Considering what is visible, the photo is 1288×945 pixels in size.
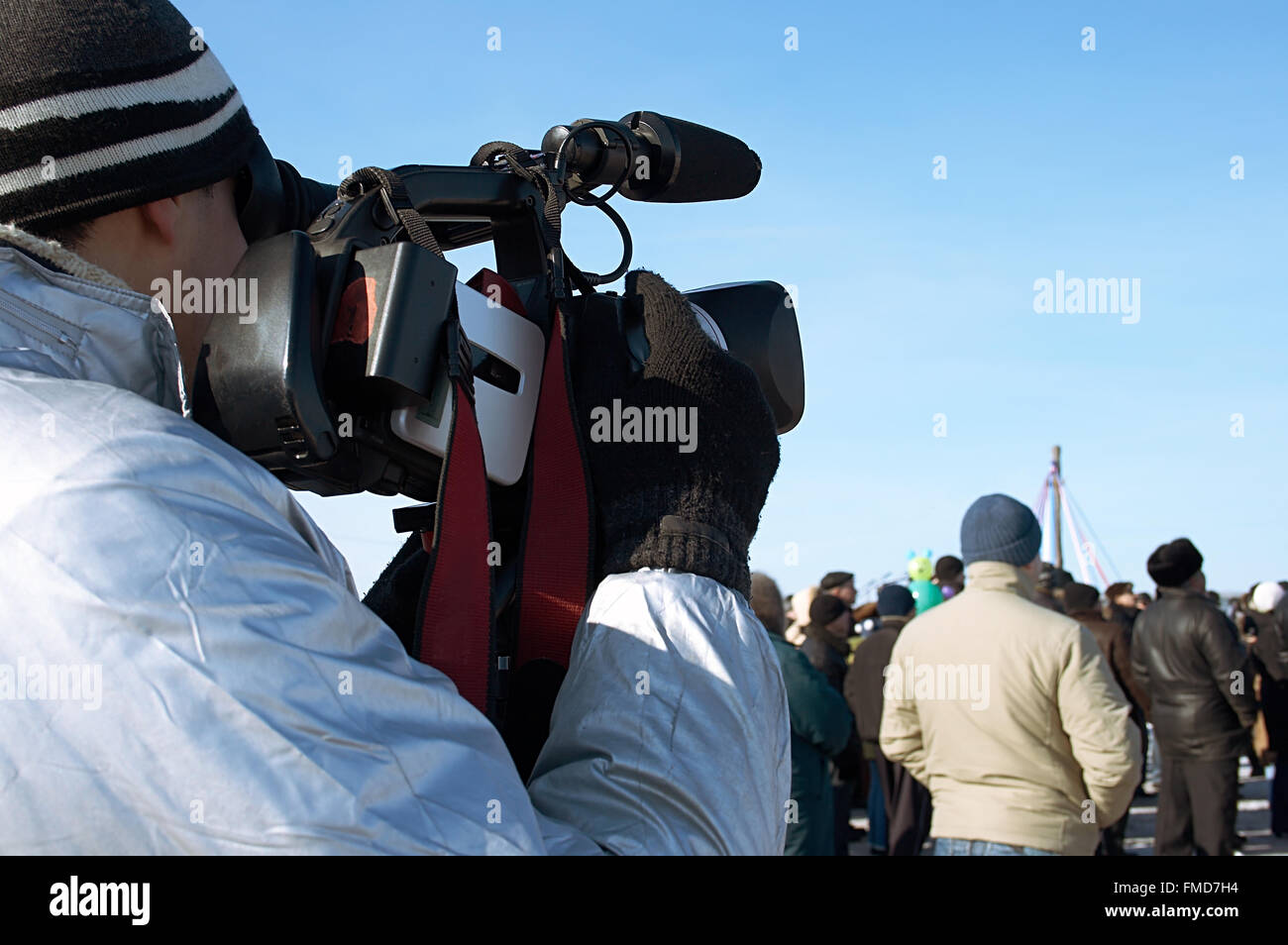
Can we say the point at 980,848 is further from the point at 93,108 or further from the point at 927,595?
the point at 927,595

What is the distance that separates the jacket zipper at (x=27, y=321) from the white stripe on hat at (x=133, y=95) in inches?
6.7

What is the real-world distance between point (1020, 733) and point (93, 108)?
3.03 meters

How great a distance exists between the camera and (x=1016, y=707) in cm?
337

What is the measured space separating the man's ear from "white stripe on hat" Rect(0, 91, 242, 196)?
0.15 feet

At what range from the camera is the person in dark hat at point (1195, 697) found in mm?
5750

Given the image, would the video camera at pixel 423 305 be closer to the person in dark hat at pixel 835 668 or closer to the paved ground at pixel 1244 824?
the person in dark hat at pixel 835 668

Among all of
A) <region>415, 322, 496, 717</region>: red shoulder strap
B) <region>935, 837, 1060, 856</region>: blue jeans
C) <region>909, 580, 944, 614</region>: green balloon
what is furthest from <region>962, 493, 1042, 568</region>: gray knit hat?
<region>909, 580, 944, 614</region>: green balloon

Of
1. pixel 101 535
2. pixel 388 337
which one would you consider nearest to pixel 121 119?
pixel 388 337

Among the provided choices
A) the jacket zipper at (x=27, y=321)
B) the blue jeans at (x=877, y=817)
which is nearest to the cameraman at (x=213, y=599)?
the jacket zipper at (x=27, y=321)

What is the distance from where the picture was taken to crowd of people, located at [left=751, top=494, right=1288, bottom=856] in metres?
3.34
